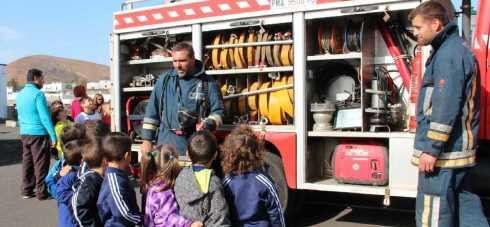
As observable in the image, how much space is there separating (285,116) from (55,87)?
40.2 m

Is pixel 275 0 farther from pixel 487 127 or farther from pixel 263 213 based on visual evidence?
pixel 263 213

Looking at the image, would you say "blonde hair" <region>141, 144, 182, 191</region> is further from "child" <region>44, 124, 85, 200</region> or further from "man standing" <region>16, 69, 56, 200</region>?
"man standing" <region>16, 69, 56, 200</region>

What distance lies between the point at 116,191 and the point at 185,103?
1521mm

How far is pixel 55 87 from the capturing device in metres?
43.1

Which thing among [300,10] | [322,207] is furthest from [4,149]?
[300,10]

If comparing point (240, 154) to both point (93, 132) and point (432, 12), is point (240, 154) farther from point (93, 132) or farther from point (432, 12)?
point (432, 12)

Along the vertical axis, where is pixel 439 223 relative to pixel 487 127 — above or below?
below

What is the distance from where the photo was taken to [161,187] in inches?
140

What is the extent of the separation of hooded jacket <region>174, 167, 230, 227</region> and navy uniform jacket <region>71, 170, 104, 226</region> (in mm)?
650

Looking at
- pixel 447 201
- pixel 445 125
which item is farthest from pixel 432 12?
pixel 447 201

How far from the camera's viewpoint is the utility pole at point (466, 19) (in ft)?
17.4

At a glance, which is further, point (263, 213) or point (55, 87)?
point (55, 87)

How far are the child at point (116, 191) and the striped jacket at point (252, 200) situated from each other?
63 centimetres

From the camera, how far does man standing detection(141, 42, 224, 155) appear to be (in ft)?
15.8
